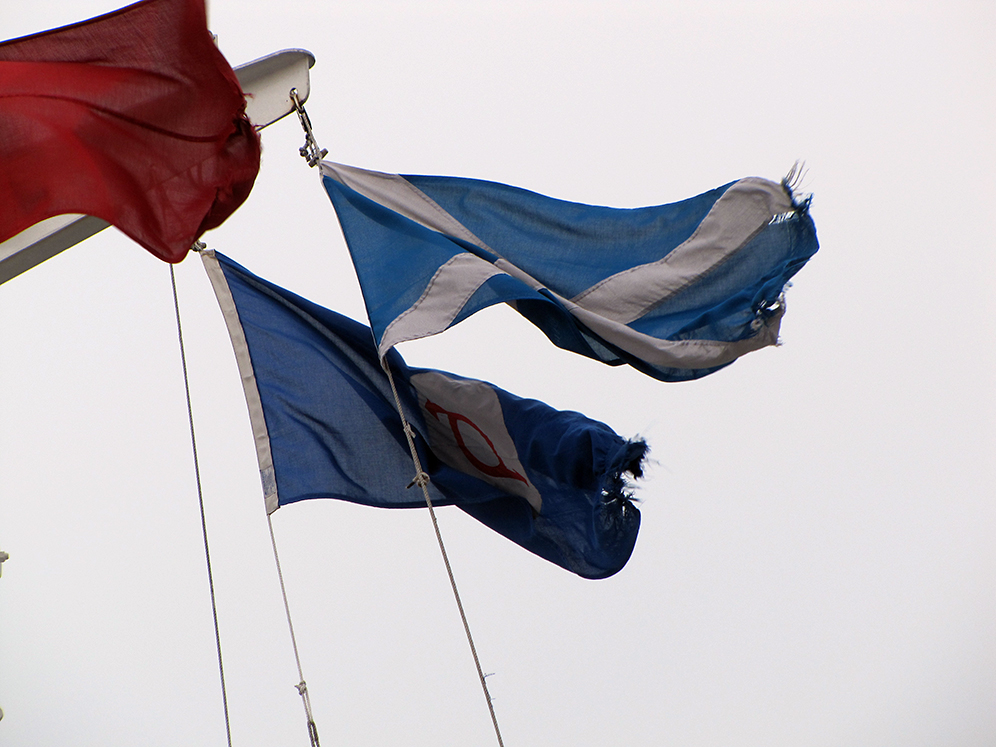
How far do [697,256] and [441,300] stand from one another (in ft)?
4.93

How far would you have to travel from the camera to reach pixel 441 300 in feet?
16.3

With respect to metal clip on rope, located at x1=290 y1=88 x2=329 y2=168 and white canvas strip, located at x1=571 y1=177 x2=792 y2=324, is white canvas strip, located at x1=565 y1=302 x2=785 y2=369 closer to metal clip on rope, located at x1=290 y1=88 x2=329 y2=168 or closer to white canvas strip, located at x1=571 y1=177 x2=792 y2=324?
white canvas strip, located at x1=571 y1=177 x2=792 y2=324

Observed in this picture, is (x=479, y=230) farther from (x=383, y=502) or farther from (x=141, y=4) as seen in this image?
(x=141, y=4)

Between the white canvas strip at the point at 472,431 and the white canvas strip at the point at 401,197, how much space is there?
86 cm

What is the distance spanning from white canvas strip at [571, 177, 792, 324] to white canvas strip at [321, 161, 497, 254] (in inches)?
29.2

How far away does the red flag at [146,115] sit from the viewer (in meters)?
4.09

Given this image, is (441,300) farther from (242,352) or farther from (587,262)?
(242,352)

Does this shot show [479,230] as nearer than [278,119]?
No

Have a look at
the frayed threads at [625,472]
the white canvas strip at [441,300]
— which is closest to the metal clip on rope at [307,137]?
the white canvas strip at [441,300]

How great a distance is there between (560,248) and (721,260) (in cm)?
92

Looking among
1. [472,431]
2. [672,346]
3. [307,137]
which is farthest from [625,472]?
[307,137]

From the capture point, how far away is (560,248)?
18.7 feet

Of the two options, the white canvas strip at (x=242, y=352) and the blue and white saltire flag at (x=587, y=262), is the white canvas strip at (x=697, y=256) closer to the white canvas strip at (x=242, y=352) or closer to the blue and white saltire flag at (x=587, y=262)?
the blue and white saltire flag at (x=587, y=262)

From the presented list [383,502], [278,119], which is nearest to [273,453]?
[383,502]
